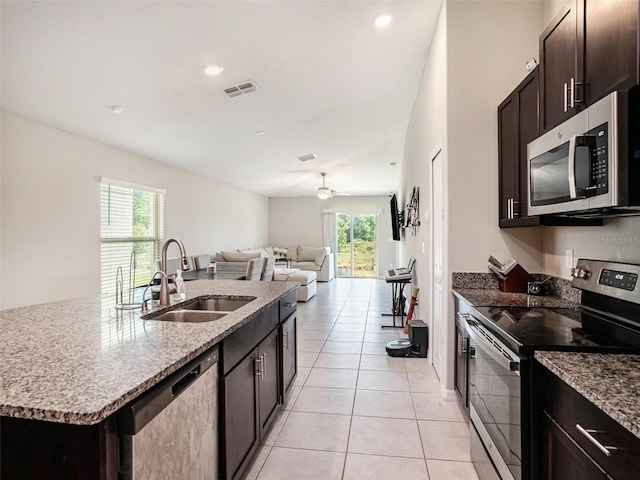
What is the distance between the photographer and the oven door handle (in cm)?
134

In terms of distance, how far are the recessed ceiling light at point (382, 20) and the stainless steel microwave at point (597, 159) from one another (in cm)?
172

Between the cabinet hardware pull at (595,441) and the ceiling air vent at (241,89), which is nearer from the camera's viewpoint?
the cabinet hardware pull at (595,441)

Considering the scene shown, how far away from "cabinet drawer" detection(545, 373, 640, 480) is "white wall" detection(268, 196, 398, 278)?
31.1ft

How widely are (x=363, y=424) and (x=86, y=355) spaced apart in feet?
6.06

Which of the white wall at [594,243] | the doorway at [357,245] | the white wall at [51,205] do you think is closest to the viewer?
the white wall at [594,243]

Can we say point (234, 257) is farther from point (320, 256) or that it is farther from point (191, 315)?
point (191, 315)

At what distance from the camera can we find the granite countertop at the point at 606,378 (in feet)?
2.71

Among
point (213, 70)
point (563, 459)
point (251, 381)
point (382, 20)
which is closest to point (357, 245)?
point (213, 70)

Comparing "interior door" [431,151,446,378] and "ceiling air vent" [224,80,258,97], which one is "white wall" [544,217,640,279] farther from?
"ceiling air vent" [224,80,258,97]

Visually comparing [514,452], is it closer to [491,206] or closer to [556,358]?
[556,358]

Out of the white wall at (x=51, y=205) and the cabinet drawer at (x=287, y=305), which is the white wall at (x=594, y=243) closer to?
the cabinet drawer at (x=287, y=305)

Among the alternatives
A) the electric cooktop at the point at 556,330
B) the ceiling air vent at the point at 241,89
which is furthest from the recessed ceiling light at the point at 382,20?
the electric cooktop at the point at 556,330

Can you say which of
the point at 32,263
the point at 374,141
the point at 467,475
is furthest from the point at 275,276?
the point at 467,475

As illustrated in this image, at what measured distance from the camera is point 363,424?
2381 mm
